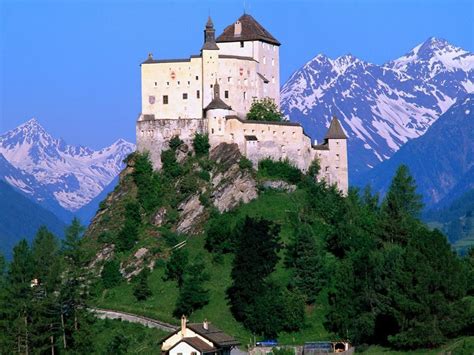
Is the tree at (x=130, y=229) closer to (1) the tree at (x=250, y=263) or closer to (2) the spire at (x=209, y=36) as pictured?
(1) the tree at (x=250, y=263)

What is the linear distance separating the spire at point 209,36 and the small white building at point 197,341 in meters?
30.9

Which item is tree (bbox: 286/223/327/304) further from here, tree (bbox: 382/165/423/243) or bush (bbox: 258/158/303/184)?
bush (bbox: 258/158/303/184)

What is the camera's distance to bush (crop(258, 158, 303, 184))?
391ft

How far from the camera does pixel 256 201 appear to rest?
4651 inches

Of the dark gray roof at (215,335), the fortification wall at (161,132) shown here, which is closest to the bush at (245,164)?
the fortification wall at (161,132)

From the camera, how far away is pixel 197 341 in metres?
93.8

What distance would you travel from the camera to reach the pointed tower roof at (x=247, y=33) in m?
125

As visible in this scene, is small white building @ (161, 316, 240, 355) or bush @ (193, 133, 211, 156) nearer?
small white building @ (161, 316, 240, 355)

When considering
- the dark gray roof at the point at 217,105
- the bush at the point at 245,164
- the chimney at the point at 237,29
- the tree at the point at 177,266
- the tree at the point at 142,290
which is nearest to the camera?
the tree at the point at 142,290

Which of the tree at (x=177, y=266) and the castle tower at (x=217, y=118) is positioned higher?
the castle tower at (x=217, y=118)

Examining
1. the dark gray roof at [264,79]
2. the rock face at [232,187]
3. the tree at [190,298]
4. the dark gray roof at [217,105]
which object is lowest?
the tree at [190,298]

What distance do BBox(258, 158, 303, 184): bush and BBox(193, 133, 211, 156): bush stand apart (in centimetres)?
448

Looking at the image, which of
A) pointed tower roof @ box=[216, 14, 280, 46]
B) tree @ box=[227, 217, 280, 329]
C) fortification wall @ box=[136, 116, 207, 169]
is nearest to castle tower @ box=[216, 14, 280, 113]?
pointed tower roof @ box=[216, 14, 280, 46]

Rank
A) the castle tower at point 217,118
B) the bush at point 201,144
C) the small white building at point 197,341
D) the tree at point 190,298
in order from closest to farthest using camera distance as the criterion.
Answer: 1. the small white building at point 197,341
2. the tree at point 190,298
3. the castle tower at point 217,118
4. the bush at point 201,144
